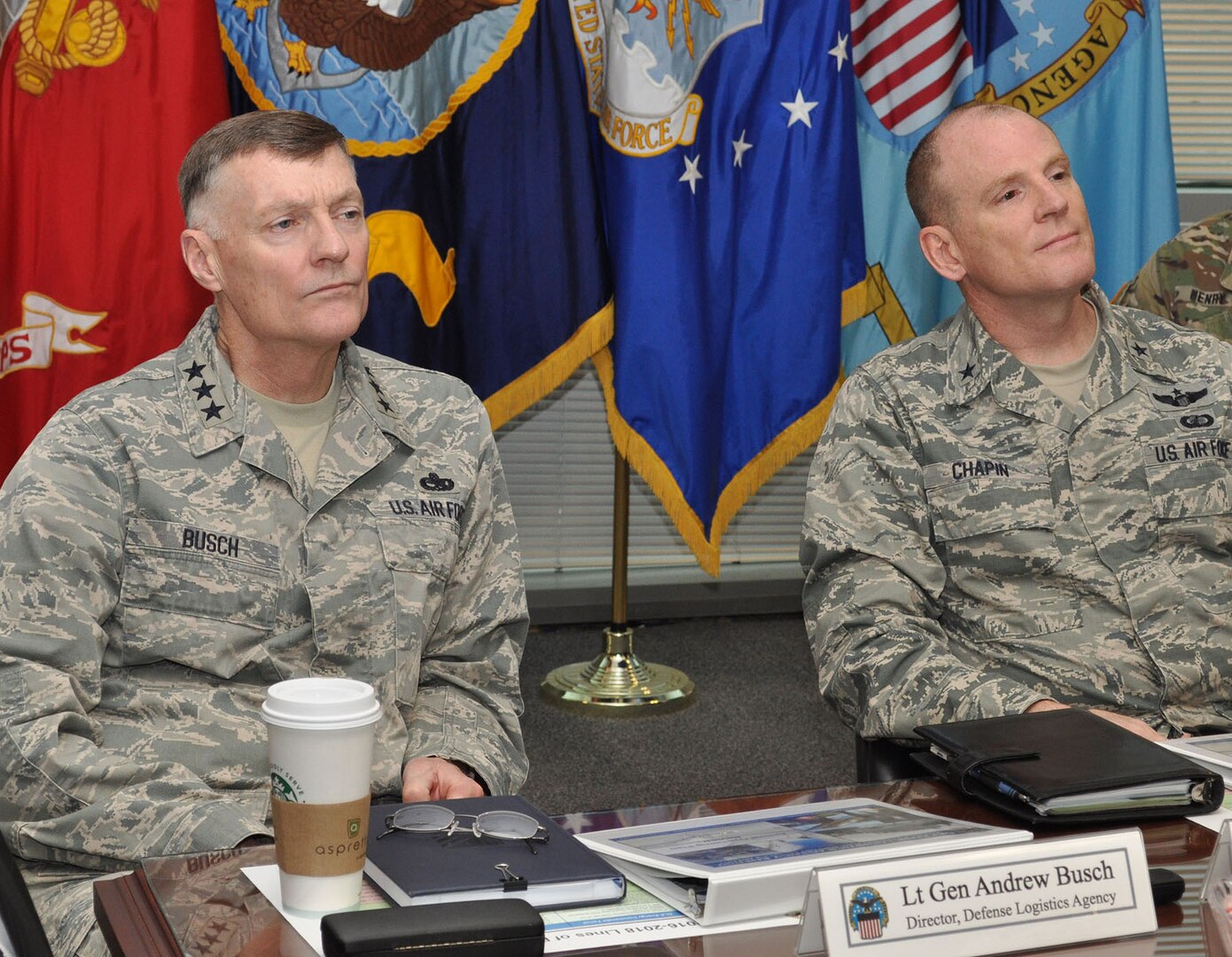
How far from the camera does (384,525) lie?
1.73 metres

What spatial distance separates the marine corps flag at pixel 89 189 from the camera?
2.83 meters

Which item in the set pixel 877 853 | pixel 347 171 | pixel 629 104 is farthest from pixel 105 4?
pixel 877 853

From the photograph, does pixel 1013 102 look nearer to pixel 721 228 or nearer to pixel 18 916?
pixel 721 228

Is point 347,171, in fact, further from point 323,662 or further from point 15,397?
point 15,397

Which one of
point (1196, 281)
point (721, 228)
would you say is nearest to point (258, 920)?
point (1196, 281)

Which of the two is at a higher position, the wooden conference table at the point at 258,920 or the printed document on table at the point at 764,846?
the printed document on table at the point at 764,846

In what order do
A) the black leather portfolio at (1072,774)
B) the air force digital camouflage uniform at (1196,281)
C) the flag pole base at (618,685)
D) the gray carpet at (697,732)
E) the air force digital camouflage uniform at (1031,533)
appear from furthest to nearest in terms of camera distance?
the flag pole base at (618,685) → the gray carpet at (697,732) → the air force digital camouflage uniform at (1196,281) → the air force digital camouflage uniform at (1031,533) → the black leather portfolio at (1072,774)

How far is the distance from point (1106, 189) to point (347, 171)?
220 cm

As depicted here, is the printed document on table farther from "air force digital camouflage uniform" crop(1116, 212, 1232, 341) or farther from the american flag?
the american flag

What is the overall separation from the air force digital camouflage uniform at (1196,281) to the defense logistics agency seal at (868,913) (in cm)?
190

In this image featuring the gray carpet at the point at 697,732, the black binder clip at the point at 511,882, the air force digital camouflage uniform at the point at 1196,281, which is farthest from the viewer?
the gray carpet at the point at 697,732

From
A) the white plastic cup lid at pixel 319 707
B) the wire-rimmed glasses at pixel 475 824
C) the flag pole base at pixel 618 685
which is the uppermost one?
the white plastic cup lid at pixel 319 707

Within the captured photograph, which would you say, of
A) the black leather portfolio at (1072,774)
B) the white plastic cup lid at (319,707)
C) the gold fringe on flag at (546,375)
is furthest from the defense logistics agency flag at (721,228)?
the white plastic cup lid at (319,707)

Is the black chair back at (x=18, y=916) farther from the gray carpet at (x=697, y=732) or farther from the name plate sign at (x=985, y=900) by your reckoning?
the gray carpet at (x=697, y=732)
